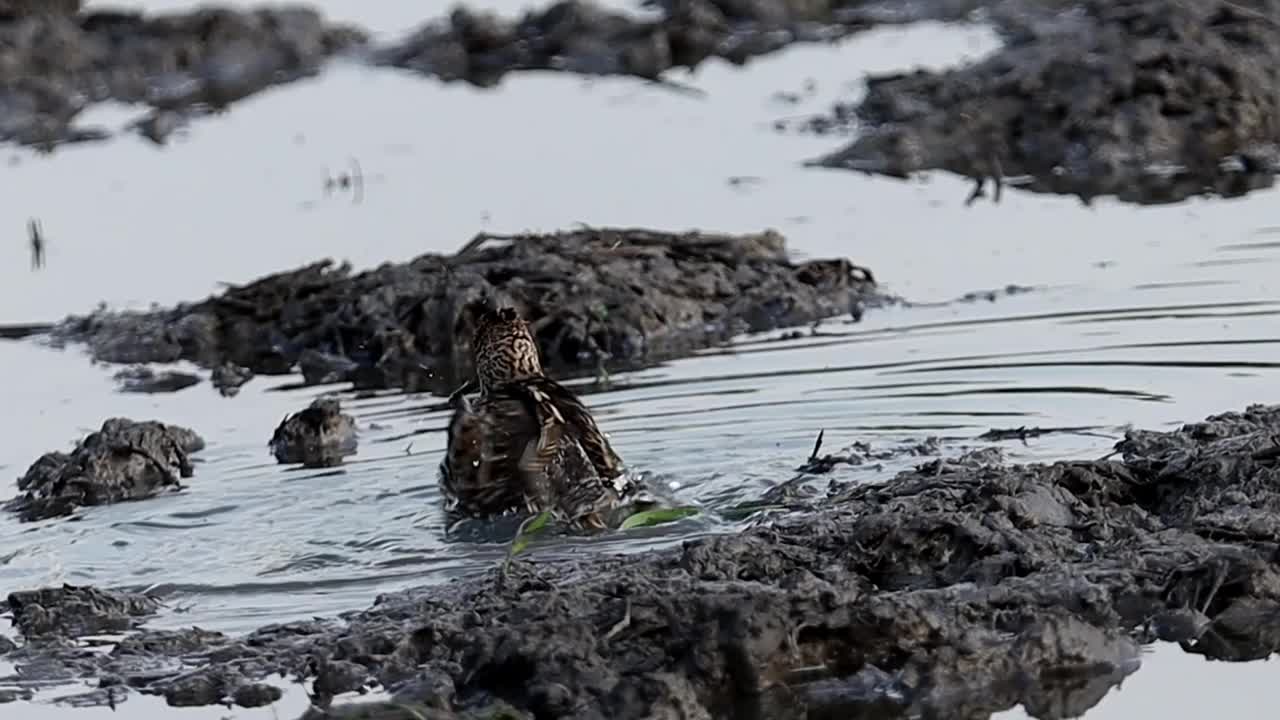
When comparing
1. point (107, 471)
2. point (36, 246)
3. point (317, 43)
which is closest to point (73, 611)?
point (107, 471)

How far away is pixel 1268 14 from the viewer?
19094mm

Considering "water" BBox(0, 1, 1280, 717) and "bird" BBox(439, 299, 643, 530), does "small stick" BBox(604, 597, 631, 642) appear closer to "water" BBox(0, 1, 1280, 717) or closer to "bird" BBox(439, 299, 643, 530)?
"water" BBox(0, 1, 1280, 717)

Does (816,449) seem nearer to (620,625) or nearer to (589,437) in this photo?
(589,437)

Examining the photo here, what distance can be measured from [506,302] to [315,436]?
2331 mm

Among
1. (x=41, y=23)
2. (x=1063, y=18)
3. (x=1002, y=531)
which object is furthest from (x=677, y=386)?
(x=41, y=23)

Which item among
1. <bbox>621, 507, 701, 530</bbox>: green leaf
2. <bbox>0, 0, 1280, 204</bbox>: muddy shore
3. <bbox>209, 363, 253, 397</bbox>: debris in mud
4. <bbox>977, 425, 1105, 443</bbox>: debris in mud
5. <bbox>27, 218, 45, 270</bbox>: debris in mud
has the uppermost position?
<bbox>0, 0, 1280, 204</bbox>: muddy shore

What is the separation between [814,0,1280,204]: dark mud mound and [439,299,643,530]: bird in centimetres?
648

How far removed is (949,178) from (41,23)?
11272mm

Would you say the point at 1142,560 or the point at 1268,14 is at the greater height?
the point at 1268,14

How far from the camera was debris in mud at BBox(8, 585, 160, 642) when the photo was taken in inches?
324

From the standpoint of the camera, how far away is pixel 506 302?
13148mm

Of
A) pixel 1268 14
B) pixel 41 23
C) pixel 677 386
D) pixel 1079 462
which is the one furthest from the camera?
pixel 41 23

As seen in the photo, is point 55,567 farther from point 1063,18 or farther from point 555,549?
point 1063,18

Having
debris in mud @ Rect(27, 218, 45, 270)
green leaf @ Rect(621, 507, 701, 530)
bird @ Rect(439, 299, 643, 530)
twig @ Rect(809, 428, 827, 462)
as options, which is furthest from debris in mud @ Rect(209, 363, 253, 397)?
green leaf @ Rect(621, 507, 701, 530)
